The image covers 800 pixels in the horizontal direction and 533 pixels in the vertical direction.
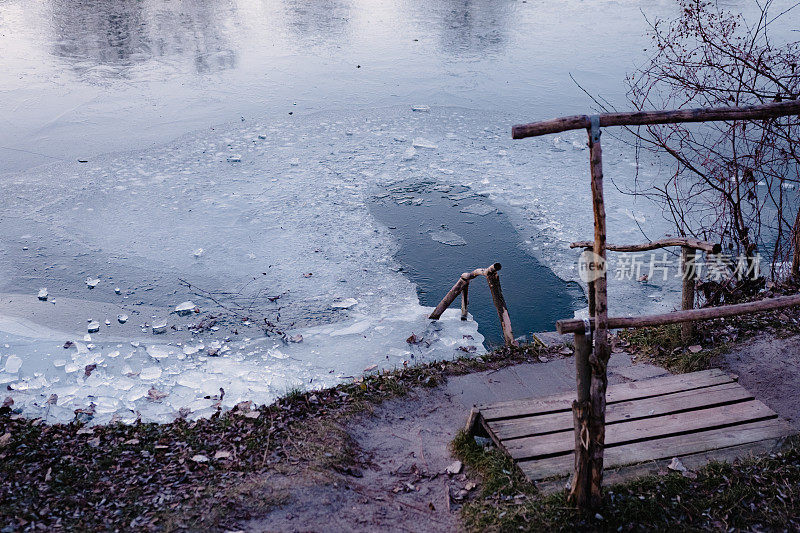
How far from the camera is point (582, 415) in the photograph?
3482mm

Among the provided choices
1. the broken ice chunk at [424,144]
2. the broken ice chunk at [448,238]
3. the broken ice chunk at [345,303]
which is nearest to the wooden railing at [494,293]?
the broken ice chunk at [345,303]

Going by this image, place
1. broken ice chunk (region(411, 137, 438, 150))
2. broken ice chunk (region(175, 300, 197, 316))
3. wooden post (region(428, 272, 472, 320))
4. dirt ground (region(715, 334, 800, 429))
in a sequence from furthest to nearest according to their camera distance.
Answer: broken ice chunk (region(411, 137, 438, 150))
broken ice chunk (region(175, 300, 197, 316))
wooden post (region(428, 272, 472, 320))
dirt ground (region(715, 334, 800, 429))

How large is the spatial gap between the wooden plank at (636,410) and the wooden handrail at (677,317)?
3.78ft

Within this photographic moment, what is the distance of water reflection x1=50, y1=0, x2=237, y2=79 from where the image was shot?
50.6ft

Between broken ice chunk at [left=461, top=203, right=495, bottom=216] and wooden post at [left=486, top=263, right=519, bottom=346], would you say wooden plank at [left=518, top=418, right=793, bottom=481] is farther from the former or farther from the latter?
broken ice chunk at [left=461, top=203, right=495, bottom=216]

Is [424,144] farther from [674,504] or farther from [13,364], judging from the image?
[674,504]

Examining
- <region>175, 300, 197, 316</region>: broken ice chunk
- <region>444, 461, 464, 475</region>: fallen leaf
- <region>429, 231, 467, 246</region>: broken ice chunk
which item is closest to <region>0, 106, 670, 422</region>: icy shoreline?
<region>175, 300, 197, 316</region>: broken ice chunk

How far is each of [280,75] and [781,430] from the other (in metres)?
13.0

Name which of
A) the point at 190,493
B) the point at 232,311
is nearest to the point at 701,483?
the point at 190,493

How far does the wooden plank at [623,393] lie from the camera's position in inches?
185

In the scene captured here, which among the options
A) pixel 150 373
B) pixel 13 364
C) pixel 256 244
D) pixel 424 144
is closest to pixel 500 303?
pixel 150 373

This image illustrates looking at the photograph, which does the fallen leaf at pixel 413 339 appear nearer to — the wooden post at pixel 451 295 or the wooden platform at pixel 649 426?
the wooden post at pixel 451 295

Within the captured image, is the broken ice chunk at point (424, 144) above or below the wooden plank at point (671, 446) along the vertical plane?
above

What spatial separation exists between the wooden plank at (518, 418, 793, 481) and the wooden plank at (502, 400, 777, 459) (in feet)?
0.15
